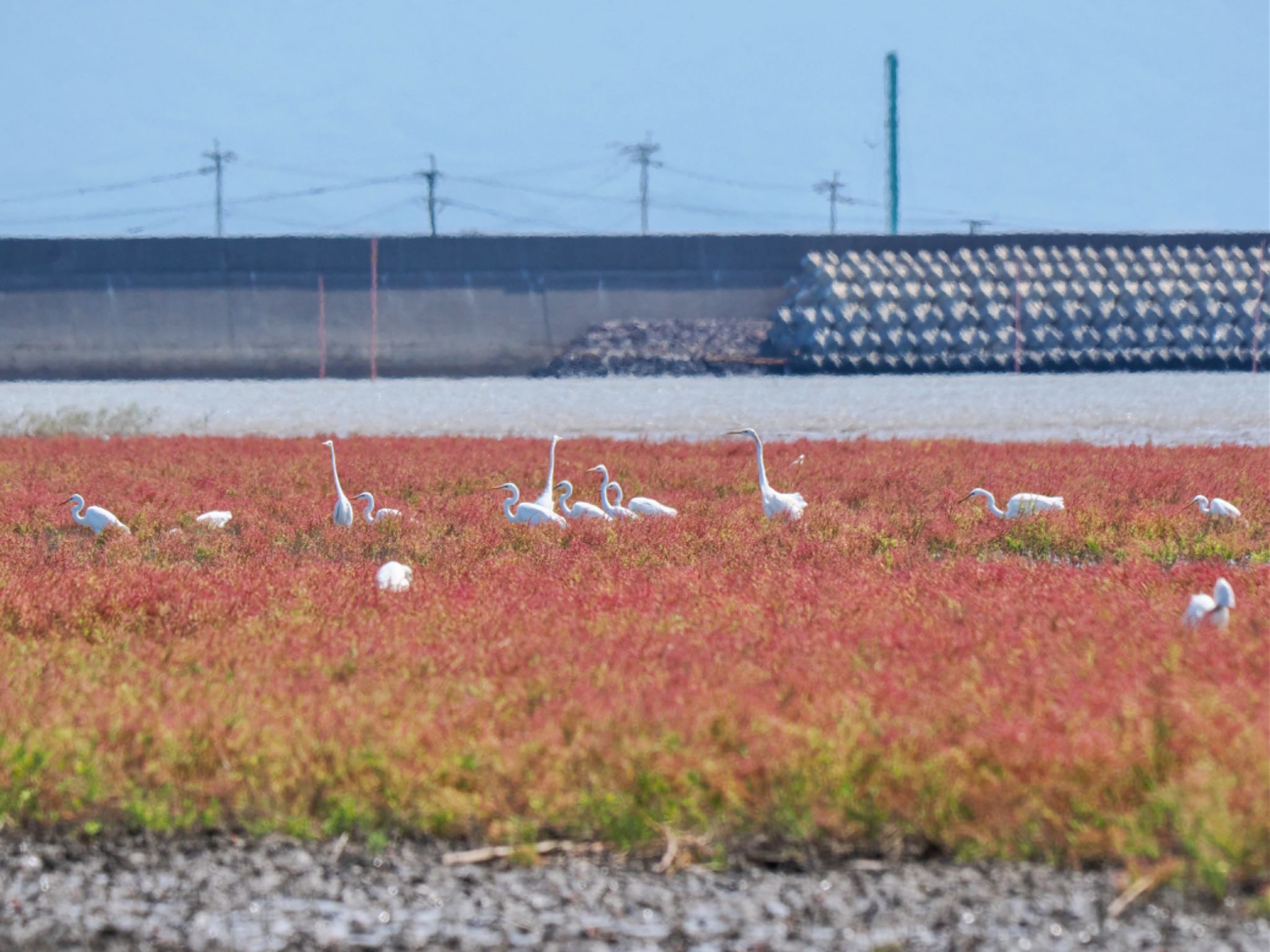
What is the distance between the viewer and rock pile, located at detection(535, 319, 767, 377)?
40.7 meters

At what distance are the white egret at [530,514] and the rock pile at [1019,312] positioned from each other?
91.6ft

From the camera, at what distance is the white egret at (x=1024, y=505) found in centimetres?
1207

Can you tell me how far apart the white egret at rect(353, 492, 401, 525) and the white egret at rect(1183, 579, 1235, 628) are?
686 centimetres

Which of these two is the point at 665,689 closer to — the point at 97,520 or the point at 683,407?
the point at 97,520

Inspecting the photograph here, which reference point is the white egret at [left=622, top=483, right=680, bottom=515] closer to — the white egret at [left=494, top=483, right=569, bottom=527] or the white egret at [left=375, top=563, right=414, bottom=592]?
the white egret at [left=494, top=483, right=569, bottom=527]

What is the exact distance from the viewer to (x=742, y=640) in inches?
274

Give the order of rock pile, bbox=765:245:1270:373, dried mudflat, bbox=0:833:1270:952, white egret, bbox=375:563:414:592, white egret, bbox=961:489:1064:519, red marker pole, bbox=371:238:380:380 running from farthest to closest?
red marker pole, bbox=371:238:380:380, rock pile, bbox=765:245:1270:373, white egret, bbox=961:489:1064:519, white egret, bbox=375:563:414:592, dried mudflat, bbox=0:833:1270:952

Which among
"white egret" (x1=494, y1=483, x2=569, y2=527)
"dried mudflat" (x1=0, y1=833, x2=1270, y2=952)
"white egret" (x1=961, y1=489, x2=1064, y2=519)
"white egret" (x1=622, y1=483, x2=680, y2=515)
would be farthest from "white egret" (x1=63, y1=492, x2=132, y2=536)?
"dried mudflat" (x1=0, y1=833, x2=1270, y2=952)

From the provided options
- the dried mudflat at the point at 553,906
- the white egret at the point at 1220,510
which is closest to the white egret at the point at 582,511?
the white egret at the point at 1220,510

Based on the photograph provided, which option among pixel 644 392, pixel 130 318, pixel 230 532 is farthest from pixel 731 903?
pixel 130 318

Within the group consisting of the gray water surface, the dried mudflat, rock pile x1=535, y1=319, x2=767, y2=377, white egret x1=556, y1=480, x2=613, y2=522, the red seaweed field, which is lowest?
the dried mudflat

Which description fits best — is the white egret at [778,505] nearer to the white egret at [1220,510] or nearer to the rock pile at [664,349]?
the white egret at [1220,510]

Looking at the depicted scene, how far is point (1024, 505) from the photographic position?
12117 millimetres

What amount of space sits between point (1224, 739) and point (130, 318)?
39435mm
